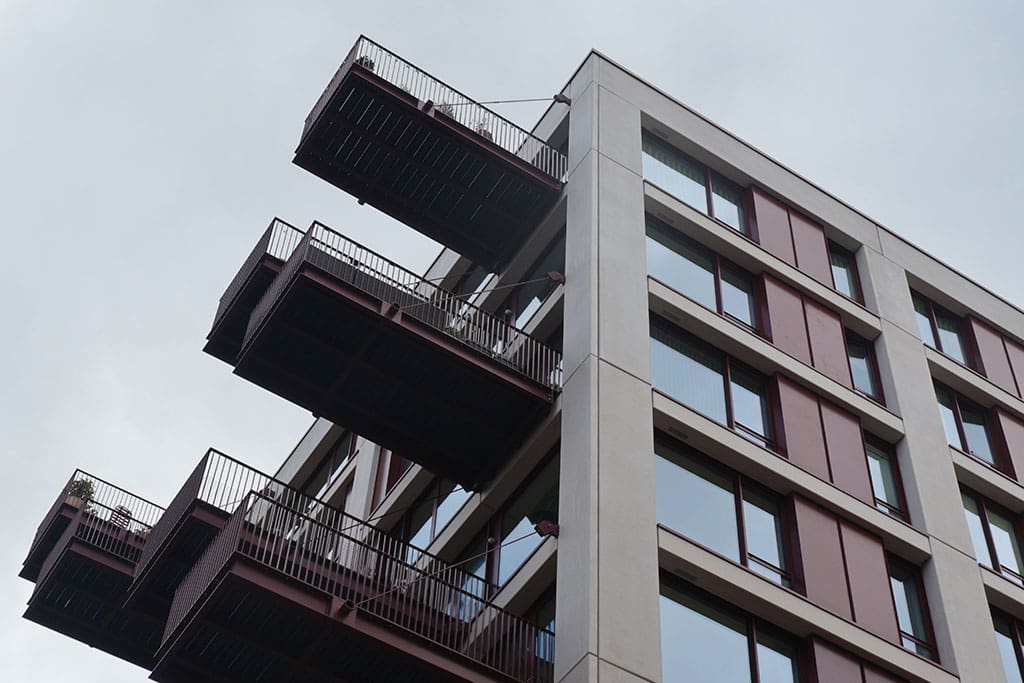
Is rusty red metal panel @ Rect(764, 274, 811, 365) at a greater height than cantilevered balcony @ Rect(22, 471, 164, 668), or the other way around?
rusty red metal panel @ Rect(764, 274, 811, 365)

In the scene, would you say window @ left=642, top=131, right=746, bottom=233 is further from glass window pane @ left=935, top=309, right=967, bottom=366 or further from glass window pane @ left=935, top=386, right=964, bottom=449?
glass window pane @ left=935, top=309, right=967, bottom=366

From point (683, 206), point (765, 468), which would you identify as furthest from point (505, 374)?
point (683, 206)

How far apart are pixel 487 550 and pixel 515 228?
23.3ft

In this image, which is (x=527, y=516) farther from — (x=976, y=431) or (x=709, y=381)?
(x=976, y=431)

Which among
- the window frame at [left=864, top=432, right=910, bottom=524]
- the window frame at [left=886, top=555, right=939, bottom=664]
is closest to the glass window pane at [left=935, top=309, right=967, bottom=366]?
the window frame at [left=864, top=432, right=910, bottom=524]

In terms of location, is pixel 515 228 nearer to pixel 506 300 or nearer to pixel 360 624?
pixel 506 300

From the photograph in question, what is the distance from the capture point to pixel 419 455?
26.2 meters

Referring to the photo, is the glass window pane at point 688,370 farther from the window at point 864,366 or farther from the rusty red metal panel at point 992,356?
the rusty red metal panel at point 992,356

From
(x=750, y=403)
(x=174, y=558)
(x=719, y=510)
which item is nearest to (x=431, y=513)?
(x=174, y=558)

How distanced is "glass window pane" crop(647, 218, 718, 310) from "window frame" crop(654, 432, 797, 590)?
3695mm

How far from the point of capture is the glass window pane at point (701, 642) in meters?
21.3

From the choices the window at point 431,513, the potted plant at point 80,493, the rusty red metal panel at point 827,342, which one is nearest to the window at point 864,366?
the rusty red metal panel at point 827,342

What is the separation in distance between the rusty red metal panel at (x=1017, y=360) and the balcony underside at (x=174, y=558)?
62.3ft

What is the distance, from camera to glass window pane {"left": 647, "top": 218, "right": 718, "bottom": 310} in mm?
27562
